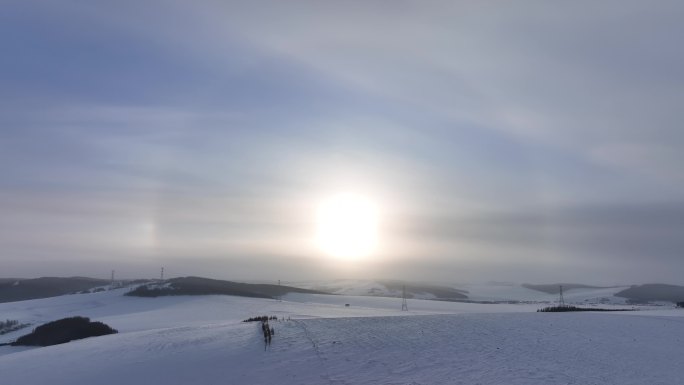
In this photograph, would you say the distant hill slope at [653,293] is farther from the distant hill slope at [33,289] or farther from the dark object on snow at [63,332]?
the distant hill slope at [33,289]

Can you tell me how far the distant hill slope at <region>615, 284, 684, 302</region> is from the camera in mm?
167000

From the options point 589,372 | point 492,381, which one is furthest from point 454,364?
point 589,372

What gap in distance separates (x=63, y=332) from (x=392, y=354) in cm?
4192

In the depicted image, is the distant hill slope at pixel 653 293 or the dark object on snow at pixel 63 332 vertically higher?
the distant hill slope at pixel 653 293

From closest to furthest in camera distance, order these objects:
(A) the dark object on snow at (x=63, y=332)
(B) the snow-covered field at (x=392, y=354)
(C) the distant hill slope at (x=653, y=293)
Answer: (B) the snow-covered field at (x=392, y=354)
(A) the dark object on snow at (x=63, y=332)
(C) the distant hill slope at (x=653, y=293)

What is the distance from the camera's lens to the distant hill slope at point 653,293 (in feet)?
548

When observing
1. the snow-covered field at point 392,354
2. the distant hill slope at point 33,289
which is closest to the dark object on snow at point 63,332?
the snow-covered field at point 392,354

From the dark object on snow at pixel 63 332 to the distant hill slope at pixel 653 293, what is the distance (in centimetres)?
15682

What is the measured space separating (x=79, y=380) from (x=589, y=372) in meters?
20.9

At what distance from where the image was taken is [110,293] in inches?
4178

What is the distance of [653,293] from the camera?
179 metres

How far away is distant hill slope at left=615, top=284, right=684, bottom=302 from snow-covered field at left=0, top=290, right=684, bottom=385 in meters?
154

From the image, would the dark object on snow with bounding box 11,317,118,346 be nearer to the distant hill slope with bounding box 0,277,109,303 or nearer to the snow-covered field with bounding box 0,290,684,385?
the snow-covered field with bounding box 0,290,684,385

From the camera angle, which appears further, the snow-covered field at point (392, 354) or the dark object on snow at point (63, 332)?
the dark object on snow at point (63, 332)
